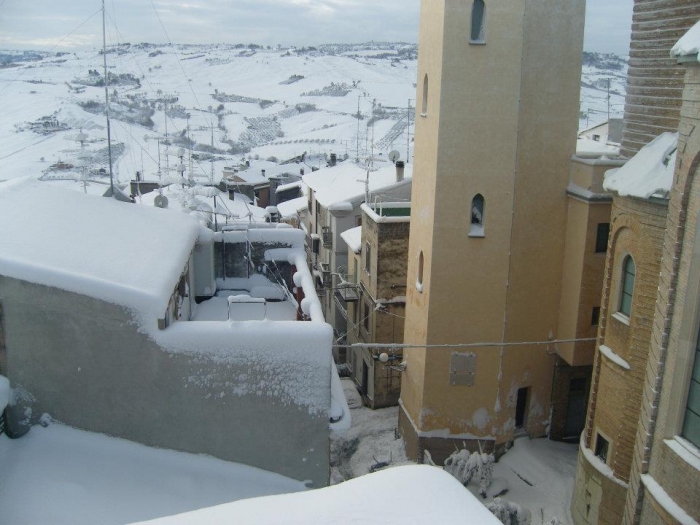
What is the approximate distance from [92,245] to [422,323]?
31.2ft

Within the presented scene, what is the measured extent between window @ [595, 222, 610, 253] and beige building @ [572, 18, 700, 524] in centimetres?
241

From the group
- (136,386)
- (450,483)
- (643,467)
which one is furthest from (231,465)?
(643,467)

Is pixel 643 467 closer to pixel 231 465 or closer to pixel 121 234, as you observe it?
pixel 231 465

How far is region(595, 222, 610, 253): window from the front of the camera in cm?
1675

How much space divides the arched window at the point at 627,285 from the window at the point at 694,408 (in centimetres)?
326

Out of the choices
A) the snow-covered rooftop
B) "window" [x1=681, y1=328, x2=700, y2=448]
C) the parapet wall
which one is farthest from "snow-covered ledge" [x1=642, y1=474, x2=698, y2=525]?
the snow-covered rooftop

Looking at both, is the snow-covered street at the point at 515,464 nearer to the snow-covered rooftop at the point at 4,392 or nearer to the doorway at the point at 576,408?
the doorway at the point at 576,408

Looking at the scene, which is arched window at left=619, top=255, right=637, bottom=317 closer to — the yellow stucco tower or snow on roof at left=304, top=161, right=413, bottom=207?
the yellow stucco tower

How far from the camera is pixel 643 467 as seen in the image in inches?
451

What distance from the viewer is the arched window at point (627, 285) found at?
45.0ft

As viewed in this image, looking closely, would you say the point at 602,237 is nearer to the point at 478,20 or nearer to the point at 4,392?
the point at 478,20

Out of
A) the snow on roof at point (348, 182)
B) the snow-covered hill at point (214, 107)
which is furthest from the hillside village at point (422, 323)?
the snow-covered hill at point (214, 107)

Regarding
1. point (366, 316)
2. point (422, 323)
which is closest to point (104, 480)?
point (422, 323)

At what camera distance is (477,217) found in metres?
17.2
